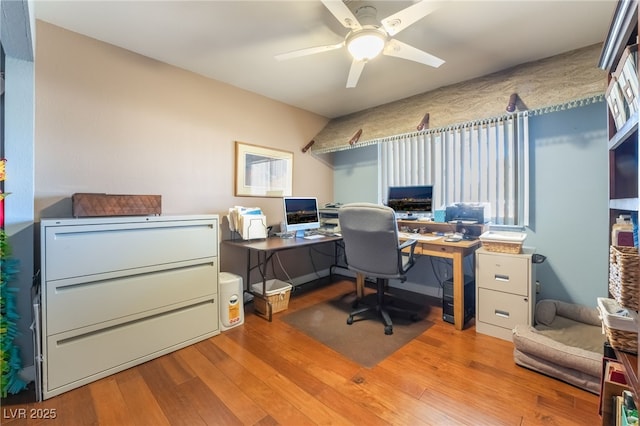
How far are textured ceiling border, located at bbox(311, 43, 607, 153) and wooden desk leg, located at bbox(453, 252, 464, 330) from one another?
131cm

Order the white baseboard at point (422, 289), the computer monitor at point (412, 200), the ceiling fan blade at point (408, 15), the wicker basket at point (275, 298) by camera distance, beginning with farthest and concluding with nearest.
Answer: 1. the white baseboard at point (422, 289)
2. the computer monitor at point (412, 200)
3. the wicker basket at point (275, 298)
4. the ceiling fan blade at point (408, 15)

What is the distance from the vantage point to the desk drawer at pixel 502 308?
2.05m

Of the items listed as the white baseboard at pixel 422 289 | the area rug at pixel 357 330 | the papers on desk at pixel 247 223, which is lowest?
the area rug at pixel 357 330

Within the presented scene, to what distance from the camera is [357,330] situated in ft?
7.56

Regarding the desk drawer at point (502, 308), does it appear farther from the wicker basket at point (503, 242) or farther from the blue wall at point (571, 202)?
the blue wall at point (571, 202)

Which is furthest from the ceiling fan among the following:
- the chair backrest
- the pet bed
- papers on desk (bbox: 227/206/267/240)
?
the pet bed

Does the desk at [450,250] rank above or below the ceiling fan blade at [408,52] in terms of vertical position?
below

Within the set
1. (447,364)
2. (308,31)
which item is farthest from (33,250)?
(447,364)

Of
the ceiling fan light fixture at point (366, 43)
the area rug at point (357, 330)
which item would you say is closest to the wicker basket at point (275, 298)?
the area rug at point (357, 330)

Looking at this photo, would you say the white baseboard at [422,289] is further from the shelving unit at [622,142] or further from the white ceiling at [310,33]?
the white ceiling at [310,33]

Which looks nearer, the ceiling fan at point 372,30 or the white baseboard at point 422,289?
the ceiling fan at point 372,30

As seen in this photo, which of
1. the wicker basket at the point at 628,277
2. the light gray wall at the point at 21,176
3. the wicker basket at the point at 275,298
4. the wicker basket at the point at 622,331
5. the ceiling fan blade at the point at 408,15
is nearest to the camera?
the wicker basket at the point at 628,277

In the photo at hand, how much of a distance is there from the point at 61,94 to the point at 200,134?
1005 millimetres

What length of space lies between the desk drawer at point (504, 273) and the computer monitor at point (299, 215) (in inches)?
71.1
